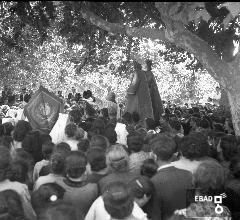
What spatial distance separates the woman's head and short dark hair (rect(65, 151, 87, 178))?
59cm

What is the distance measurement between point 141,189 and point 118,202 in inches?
28.5

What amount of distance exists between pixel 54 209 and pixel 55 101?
5.79 metres

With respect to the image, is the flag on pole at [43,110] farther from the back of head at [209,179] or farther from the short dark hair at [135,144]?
the back of head at [209,179]

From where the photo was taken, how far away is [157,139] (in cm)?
581

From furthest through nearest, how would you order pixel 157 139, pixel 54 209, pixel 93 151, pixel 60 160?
pixel 157 139 → pixel 93 151 → pixel 60 160 → pixel 54 209

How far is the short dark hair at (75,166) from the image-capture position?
4.80m

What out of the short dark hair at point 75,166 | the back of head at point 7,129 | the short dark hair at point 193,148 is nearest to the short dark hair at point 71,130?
the back of head at point 7,129

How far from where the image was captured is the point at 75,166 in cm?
480

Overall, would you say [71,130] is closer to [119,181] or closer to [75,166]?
[75,166]

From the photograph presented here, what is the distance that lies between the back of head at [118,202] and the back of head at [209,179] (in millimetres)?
725

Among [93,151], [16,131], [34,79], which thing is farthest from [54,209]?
[34,79]

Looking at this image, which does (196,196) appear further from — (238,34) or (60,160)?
(238,34)

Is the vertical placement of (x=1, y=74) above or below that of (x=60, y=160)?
above

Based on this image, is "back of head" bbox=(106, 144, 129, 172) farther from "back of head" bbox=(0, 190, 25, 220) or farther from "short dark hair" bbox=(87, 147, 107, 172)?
"back of head" bbox=(0, 190, 25, 220)
